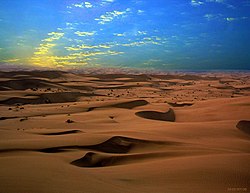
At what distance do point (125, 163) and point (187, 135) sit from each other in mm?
2833

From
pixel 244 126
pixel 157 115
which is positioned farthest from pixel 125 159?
pixel 157 115

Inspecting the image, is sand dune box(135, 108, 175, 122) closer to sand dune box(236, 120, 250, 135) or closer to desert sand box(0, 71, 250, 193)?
desert sand box(0, 71, 250, 193)

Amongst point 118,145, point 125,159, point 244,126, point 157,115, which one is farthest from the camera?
point 157,115

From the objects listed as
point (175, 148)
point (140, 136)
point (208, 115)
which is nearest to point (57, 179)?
point (175, 148)

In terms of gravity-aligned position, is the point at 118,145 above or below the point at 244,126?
above

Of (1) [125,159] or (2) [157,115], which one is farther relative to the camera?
(2) [157,115]

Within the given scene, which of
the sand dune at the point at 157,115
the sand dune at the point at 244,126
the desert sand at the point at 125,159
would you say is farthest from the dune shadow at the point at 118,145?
the sand dune at the point at 157,115

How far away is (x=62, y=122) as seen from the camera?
8344 millimetres

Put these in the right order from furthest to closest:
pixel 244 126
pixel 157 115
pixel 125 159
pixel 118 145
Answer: pixel 157 115 → pixel 244 126 → pixel 118 145 → pixel 125 159

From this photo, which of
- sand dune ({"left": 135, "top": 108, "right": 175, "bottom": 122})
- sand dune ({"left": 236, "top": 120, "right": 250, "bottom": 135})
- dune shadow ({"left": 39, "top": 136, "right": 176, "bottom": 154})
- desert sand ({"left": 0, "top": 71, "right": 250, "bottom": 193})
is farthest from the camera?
sand dune ({"left": 135, "top": 108, "right": 175, "bottom": 122})

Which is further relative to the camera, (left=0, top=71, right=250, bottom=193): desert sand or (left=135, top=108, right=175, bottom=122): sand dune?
(left=135, top=108, right=175, bottom=122): sand dune

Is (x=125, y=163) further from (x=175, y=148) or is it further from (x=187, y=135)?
(x=187, y=135)

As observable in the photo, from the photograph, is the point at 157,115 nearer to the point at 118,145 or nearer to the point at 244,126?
the point at 244,126

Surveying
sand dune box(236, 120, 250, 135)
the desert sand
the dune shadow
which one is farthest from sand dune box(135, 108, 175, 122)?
the dune shadow
